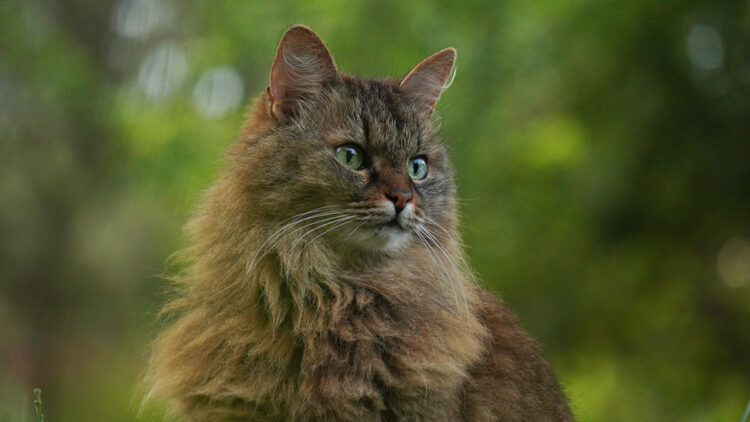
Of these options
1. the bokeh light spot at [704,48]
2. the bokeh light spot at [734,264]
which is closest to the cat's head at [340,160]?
the bokeh light spot at [704,48]

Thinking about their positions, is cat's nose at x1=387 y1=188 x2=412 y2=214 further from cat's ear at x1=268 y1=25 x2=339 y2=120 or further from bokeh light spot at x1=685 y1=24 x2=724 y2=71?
bokeh light spot at x1=685 y1=24 x2=724 y2=71

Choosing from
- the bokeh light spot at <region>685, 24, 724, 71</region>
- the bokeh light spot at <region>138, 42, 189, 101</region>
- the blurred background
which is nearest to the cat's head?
the bokeh light spot at <region>138, 42, 189, 101</region>

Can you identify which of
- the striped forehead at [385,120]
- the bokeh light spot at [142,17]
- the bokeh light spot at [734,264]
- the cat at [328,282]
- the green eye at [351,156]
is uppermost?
the bokeh light spot at [142,17]

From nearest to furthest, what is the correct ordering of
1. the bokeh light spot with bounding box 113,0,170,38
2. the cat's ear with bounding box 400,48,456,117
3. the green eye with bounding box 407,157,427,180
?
1. the green eye with bounding box 407,157,427,180
2. the cat's ear with bounding box 400,48,456,117
3. the bokeh light spot with bounding box 113,0,170,38

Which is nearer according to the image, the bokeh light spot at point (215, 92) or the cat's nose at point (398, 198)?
the cat's nose at point (398, 198)

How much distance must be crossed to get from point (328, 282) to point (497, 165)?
428cm

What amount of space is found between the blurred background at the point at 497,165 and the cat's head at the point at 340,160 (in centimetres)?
316

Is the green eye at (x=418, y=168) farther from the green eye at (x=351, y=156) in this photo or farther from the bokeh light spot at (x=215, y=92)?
the bokeh light spot at (x=215, y=92)

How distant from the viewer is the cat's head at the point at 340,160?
11.1 ft

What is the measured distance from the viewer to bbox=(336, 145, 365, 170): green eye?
11.4 feet

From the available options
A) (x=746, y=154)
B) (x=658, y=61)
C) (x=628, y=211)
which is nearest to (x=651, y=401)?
(x=628, y=211)

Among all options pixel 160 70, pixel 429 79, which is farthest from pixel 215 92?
pixel 429 79

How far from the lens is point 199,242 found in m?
3.75

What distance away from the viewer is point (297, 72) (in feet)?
11.9
